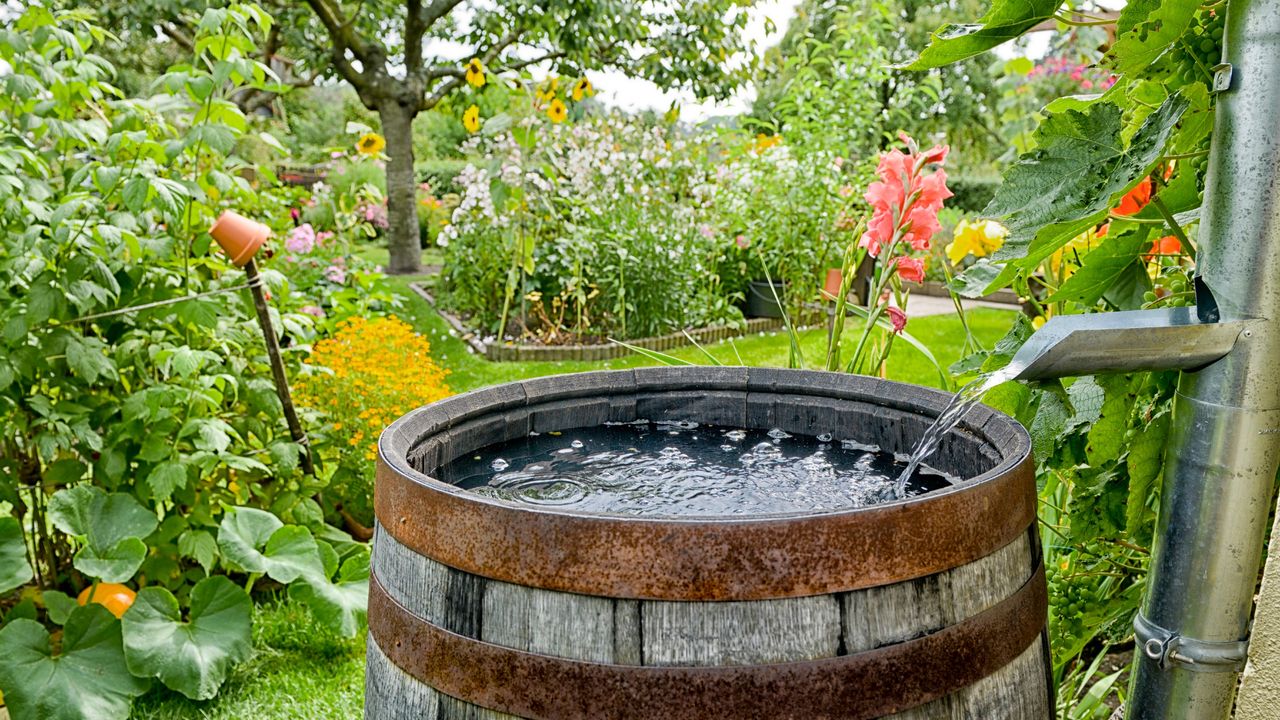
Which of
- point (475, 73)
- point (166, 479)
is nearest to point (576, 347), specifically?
point (475, 73)

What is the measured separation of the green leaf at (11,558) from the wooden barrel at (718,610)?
147cm

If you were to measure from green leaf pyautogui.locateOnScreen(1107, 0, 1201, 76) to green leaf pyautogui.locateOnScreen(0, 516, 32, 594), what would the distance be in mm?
2265

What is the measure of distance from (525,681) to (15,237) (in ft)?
6.34

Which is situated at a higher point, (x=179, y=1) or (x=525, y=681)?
(x=179, y=1)

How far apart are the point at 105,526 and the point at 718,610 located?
6.22ft

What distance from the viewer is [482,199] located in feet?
20.3

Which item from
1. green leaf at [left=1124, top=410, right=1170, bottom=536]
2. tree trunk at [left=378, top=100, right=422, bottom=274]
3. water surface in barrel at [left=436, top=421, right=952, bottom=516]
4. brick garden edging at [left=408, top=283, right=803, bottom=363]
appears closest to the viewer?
green leaf at [left=1124, top=410, right=1170, bottom=536]

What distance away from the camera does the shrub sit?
308 centimetres

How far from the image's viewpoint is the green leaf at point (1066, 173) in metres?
0.91

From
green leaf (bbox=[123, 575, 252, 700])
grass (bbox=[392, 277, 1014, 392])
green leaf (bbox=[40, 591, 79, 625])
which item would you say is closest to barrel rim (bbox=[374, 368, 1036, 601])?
green leaf (bbox=[123, 575, 252, 700])

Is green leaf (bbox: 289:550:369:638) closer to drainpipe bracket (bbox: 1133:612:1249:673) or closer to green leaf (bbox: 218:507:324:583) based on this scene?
green leaf (bbox: 218:507:324:583)

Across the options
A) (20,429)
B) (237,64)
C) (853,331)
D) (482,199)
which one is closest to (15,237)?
(20,429)

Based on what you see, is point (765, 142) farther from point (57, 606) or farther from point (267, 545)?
point (57, 606)

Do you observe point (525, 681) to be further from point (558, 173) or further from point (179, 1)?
point (179, 1)
